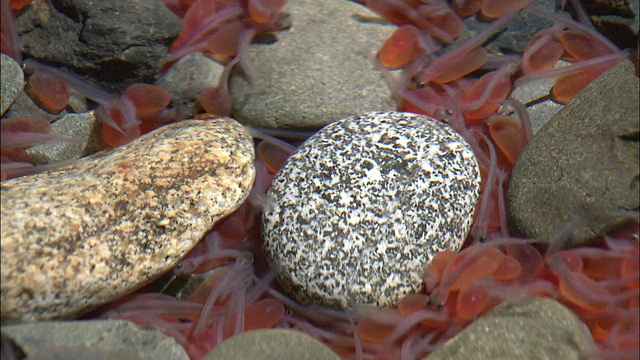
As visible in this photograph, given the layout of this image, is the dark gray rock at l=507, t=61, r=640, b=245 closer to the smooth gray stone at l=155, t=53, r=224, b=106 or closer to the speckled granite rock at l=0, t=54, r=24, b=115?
the smooth gray stone at l=155, t=53, r=224, b=106

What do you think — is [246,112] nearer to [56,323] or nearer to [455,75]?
[455,75]

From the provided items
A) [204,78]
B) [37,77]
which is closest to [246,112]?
[204,78]

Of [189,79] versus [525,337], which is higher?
[189,79]

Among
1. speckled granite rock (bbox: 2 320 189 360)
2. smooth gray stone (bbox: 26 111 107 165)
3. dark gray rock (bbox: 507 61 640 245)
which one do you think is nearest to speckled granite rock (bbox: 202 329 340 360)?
speckled granite rock (bbox: 2 320 189 360)

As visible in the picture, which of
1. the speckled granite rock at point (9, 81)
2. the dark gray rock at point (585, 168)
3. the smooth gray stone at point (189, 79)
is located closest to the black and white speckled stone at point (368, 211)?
the dark gray rock at point (585, 168)

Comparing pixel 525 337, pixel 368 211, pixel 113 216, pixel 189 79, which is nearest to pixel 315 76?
pixel 189 79

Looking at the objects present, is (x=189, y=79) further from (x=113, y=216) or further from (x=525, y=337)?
(x=525, y=337)
